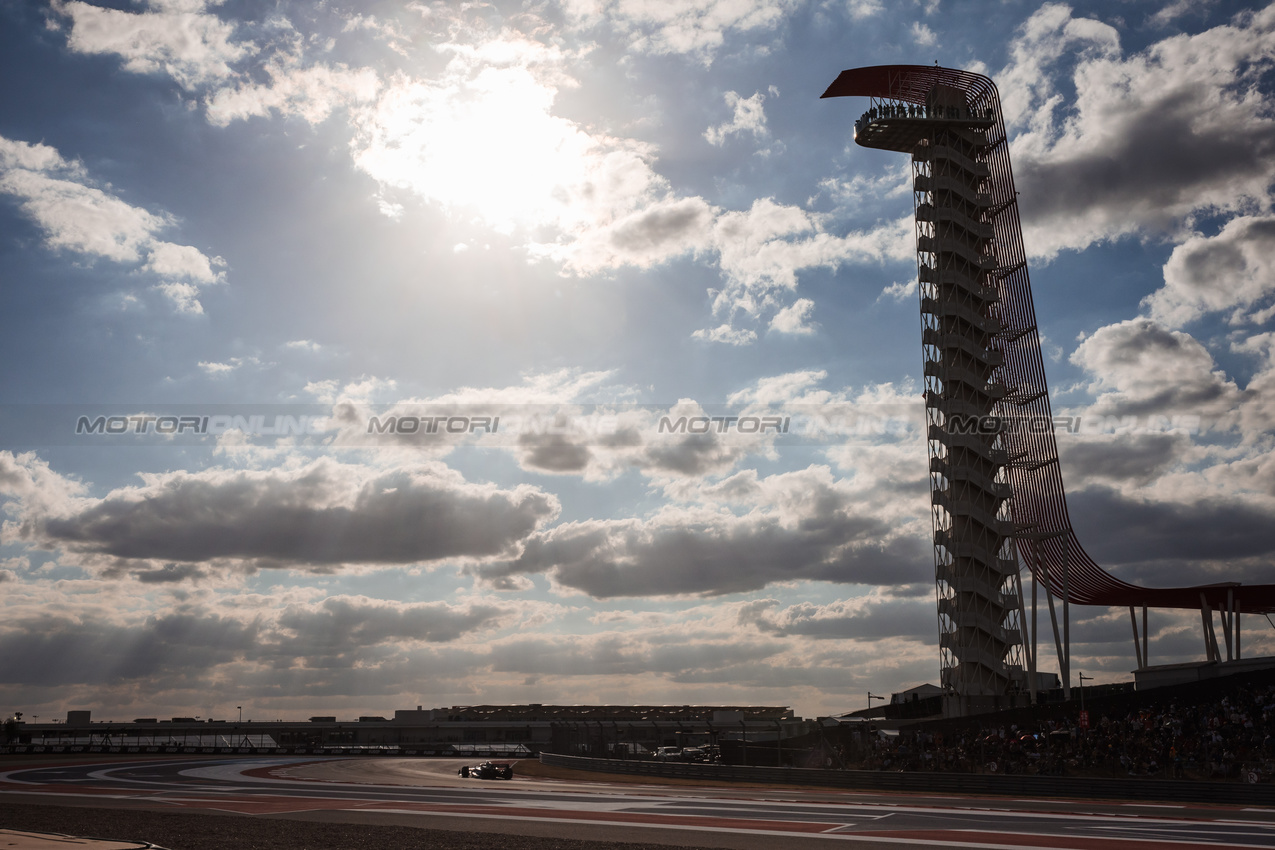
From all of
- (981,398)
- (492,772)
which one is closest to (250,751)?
(492,772)

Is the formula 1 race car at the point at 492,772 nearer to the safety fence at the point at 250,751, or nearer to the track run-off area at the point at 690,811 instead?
the track run-off area at the point at 690,811

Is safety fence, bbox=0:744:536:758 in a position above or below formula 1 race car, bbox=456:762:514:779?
below

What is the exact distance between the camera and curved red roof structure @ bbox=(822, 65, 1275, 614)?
56219 millimetres

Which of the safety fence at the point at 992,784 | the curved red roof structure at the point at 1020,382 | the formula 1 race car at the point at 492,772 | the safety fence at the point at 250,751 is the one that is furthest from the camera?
the safety fence at the point at 250,751

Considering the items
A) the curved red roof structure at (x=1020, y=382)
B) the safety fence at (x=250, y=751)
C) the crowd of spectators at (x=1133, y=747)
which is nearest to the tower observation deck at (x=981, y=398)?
the curved red roof structure at (x=1020, y=382)

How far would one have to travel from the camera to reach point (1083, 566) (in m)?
58.9

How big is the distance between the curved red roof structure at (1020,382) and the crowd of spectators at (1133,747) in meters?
15.7

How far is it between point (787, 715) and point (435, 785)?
108 meters

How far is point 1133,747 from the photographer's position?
34875 millimetres

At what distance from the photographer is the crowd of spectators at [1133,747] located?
31594mm

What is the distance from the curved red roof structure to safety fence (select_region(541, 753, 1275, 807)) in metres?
24.3

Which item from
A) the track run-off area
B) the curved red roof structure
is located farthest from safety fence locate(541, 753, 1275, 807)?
the curved red roof structure

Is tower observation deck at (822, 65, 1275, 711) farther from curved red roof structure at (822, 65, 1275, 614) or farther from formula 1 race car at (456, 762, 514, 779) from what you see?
formula 1 race car at (456, 762, 514, 779)

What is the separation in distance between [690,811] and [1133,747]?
58.7 feet
